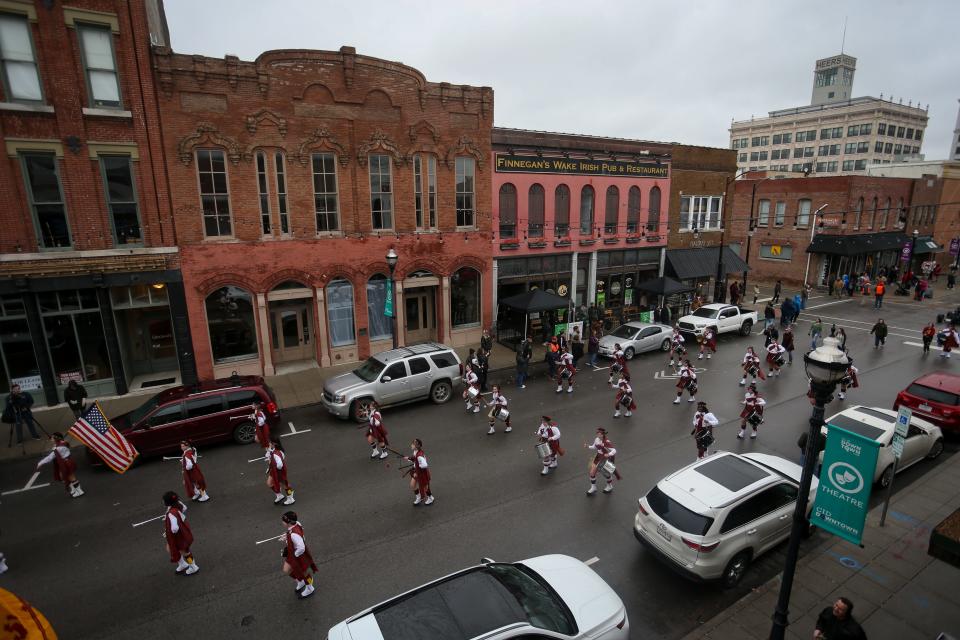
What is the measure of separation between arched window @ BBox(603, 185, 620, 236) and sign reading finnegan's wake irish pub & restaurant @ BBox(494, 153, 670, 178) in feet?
2.97

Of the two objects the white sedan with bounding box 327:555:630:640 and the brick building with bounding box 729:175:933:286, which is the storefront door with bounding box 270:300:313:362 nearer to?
the white sedan with bounding box 327:555:630:640

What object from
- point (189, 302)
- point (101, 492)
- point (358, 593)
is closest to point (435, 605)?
point (358, 593)

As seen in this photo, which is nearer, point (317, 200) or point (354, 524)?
point (354, 524)

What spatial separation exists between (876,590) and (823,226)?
3627 centimetres

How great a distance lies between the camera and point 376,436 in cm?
1298

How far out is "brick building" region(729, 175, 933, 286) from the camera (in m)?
37.3

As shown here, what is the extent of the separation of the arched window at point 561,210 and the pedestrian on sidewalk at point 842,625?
67.5ft

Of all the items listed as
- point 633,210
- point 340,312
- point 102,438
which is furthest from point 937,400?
point 102,438

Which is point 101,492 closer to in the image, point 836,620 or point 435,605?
point 435,605

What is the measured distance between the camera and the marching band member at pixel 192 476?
35.4ft

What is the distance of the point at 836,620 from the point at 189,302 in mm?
18917

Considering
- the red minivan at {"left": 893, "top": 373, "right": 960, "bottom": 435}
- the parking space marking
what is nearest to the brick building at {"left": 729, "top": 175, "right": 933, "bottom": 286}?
the red minivan at {"left": 893, "top": 373, "right": 960, "bottom": 435}

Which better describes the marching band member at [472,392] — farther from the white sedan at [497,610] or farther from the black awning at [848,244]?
the black awning at [848,244]

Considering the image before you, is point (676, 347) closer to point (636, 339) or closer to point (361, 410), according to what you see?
point (636, 339)
